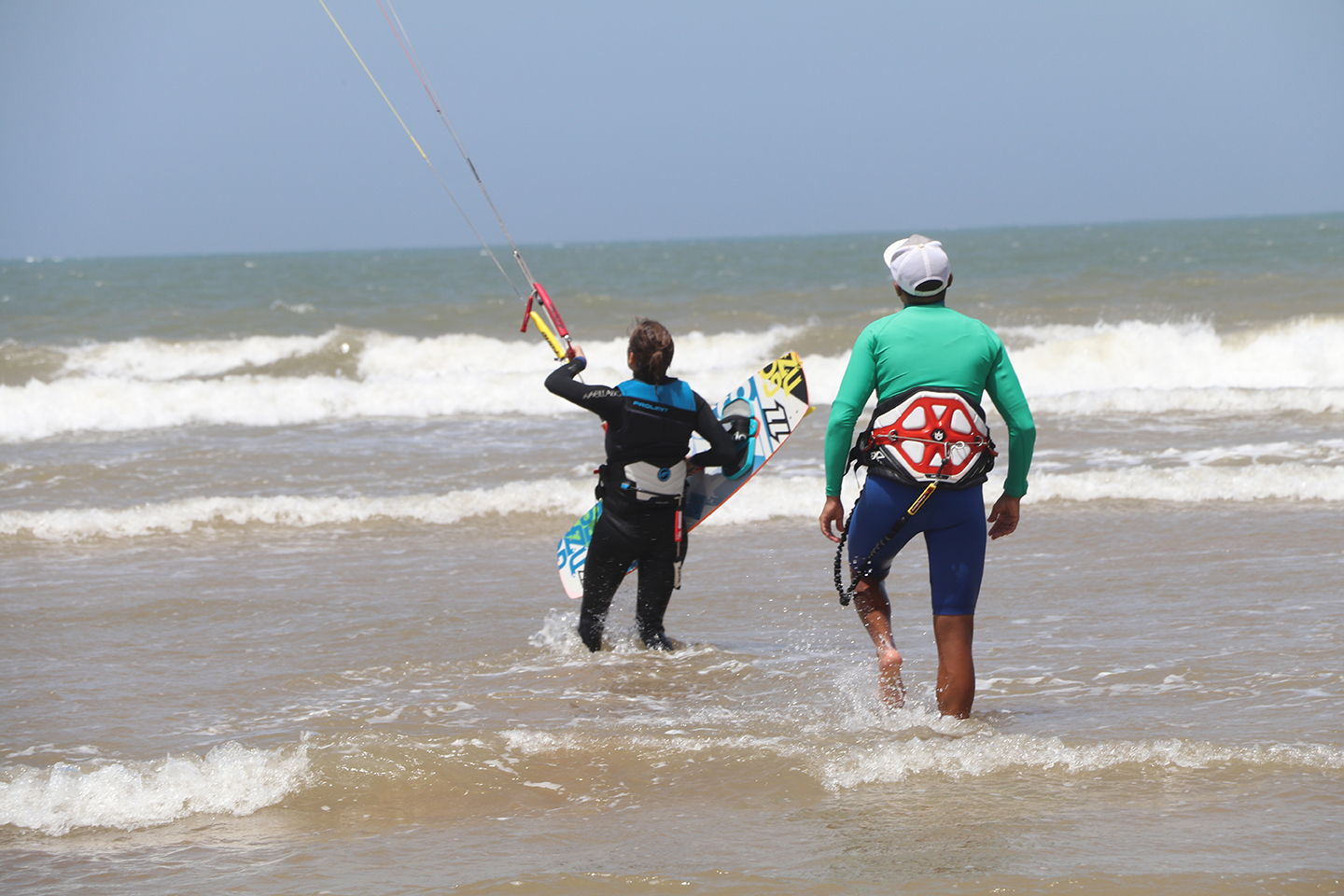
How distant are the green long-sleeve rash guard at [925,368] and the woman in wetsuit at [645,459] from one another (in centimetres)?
112

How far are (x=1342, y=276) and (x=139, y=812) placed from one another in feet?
101

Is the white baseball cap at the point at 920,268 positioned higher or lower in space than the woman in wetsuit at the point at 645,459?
higher

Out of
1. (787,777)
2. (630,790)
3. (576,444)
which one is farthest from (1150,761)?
(576,444)

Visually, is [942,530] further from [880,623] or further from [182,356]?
[182,356]

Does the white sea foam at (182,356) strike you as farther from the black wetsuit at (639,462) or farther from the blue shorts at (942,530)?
the blue shorts at (942,530)

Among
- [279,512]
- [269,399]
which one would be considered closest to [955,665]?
[279,512]

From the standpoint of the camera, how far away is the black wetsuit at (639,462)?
5.00m

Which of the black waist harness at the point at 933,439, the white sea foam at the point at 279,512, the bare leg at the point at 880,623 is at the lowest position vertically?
the white sea foam at the point at 279,512

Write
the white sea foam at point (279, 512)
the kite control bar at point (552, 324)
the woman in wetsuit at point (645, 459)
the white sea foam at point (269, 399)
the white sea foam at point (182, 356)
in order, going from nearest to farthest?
1. the woman in wetsuit at point (645, 459)
2. the kite control bar at point (552, 324)
3. the white sea foam at point (279, 512)
4. the white sea foam at point (269, 399)
5. the white sea foam at point (182, 356)

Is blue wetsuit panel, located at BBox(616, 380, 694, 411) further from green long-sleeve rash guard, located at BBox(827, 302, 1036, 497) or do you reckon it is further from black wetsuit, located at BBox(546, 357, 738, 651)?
green long-sleeve rash guard, located at BBox(827, 302, 1036, 497)

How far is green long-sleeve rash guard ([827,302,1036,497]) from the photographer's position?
12.7ft

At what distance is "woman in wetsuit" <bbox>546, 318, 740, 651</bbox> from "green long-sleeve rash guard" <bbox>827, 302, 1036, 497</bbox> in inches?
44.1

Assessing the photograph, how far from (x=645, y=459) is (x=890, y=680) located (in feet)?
4.67

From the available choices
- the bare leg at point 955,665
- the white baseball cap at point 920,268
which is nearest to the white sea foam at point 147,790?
the bare leg at point 955,665
